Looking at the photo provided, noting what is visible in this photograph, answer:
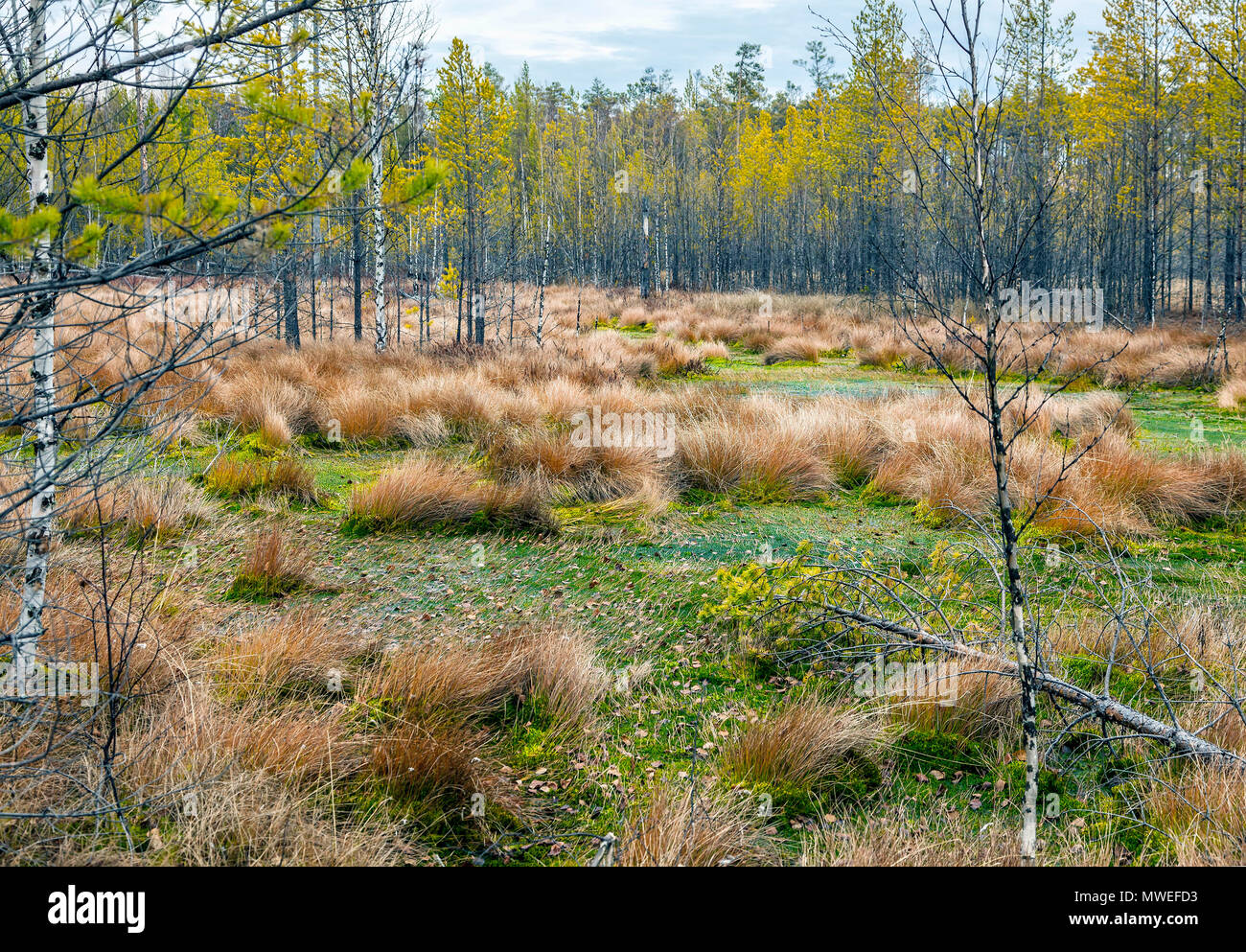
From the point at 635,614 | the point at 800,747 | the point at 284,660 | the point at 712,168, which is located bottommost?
the point at 800,747

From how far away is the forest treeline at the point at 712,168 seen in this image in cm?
279

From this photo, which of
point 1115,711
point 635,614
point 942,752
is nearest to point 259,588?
point 635,614

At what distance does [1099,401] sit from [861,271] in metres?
26.0

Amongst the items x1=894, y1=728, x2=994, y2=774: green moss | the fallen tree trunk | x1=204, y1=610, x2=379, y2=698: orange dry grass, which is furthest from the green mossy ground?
x1=204, y1=610, x2=379, y2=698: orange dry grass

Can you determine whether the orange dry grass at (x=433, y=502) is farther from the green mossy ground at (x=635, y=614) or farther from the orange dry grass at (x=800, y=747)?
the orange dry grass at (x=800, y=747)

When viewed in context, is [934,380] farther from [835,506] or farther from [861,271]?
[861,271]

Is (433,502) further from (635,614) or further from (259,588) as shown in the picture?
(635,614)

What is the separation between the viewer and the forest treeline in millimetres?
2791

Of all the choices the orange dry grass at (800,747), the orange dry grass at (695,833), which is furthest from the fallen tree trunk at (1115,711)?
the orange dry grass at (695,833)

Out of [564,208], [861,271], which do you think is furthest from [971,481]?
[564,208]

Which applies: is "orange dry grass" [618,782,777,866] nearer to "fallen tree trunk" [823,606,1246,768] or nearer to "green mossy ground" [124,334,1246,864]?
"green mossy ground" [124,334,1246,864]

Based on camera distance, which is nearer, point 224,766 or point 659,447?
point 224,766

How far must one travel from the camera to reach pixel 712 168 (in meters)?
41.5
